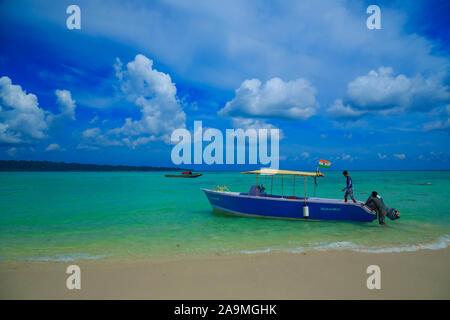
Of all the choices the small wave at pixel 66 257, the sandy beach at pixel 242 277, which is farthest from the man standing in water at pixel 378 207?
the small wave at pixel 66 257

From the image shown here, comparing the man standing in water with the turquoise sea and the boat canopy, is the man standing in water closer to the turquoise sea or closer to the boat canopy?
the turquoise sea

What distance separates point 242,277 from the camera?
5.71 metres

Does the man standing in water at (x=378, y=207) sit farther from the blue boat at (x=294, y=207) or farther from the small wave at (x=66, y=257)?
the small wave at (x=66, y=257)

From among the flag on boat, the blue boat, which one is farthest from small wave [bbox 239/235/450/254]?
the flag on boat

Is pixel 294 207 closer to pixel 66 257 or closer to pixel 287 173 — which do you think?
pixel 287 173

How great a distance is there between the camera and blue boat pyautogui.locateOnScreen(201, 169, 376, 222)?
11906 millimetres

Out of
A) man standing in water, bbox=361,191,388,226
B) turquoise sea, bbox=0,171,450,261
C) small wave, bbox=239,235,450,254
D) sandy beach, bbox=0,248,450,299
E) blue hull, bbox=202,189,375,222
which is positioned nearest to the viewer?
sandy beach, bbox=0,248,450,299

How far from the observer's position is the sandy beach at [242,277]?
16.3ft

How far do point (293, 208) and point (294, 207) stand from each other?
0.08 metres

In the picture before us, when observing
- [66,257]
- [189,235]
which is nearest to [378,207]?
[189,235]
